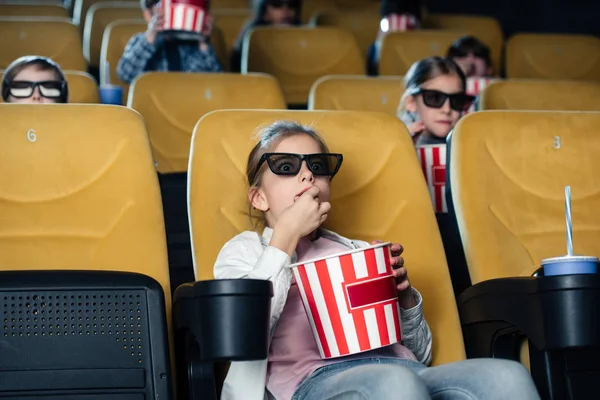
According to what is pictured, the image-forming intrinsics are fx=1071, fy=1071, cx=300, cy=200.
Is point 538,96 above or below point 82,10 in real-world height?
below

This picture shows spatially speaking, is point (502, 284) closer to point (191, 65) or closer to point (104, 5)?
point (191, 65)

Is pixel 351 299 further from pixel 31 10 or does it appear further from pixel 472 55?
pixel 31 10

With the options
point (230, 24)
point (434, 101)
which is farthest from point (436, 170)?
point (230, 24)

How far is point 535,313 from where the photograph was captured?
1.62m

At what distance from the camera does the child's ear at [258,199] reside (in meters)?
1.85

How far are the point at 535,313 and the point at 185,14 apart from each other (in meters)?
2.07

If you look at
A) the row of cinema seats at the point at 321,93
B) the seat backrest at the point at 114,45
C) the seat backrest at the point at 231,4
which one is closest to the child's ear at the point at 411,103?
the row of cinema seats at the point at 321,93

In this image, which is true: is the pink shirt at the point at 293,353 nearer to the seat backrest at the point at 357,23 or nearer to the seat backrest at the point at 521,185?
the seat backrest at the point at 521,185

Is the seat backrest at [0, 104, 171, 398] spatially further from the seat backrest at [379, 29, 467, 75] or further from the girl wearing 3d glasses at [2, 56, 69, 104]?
the seat backrest at [379, 29, 467, 75]

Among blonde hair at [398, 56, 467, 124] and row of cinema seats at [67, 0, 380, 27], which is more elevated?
blonde hair at [398, 56, 467, 124]

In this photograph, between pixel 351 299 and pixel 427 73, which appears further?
pixel 427 73

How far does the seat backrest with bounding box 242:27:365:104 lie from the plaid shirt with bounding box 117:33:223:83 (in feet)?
0.85

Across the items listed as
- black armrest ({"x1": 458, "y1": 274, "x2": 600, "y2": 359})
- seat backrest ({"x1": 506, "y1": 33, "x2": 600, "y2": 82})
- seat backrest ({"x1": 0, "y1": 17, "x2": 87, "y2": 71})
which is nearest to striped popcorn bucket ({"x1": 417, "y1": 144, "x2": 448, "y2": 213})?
black armrest ({"x1": 458, "y1": 274, "x2": 600, "y2": 359})

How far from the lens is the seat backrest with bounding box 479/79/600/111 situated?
3.19 m
